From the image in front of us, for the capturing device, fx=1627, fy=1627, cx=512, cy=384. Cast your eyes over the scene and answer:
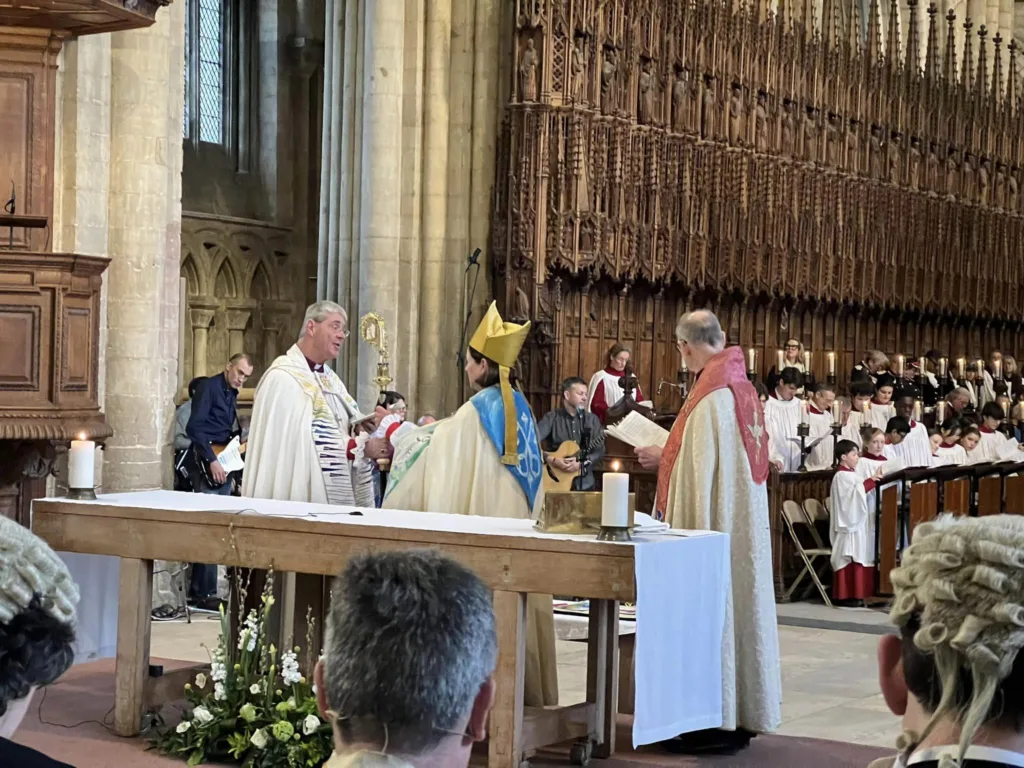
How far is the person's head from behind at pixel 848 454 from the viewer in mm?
12688

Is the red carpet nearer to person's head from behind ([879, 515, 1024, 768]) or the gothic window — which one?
person's head from behind ([879, 515, 1024, 768])

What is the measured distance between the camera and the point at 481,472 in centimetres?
684

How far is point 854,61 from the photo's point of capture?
63.7 feet

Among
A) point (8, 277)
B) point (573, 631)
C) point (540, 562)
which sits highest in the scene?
point (8, 277)

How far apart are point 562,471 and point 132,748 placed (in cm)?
587

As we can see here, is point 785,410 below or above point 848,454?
above

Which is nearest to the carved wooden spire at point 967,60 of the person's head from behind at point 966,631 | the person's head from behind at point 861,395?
the person's head from behind at point 861,395

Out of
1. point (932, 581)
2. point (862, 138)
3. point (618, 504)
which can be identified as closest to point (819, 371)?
point (862, 138)

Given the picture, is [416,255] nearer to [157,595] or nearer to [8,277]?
[157,595]

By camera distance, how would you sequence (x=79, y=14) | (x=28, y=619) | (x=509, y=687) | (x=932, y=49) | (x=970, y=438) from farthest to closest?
(x=932, y=49) → (x=970, y=438) → (x=79, y=14) → (x=509, y=687) → (x=28, y=619)

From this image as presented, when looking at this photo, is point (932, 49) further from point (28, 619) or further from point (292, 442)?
A: point (28, 619)

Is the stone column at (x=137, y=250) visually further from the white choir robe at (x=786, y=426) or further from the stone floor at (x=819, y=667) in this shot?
the white choir robe at (x=786, y=426)

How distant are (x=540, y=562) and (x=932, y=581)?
3558 mm

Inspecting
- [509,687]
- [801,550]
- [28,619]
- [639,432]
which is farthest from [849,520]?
[28,619]
